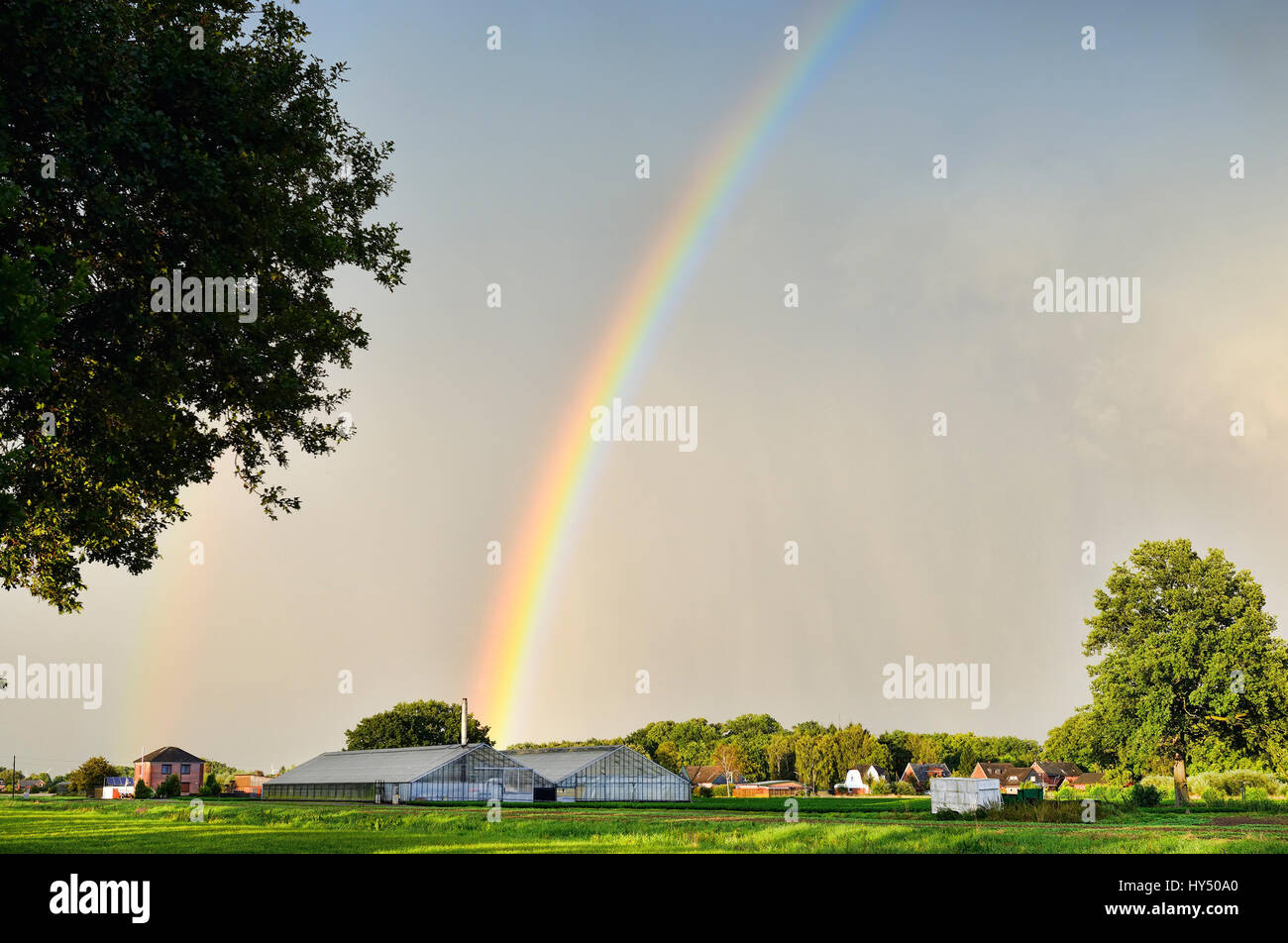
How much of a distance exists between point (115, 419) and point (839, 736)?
140 m

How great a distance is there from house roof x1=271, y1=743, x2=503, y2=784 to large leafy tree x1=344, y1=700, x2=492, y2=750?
91.8 ft

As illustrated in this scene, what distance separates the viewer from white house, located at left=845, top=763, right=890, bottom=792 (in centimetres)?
15138

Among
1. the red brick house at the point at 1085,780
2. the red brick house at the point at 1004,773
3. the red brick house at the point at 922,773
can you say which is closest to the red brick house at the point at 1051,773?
the red brick house at the point at 1085,780

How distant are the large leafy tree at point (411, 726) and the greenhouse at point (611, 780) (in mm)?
52698

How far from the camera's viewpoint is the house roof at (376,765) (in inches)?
3408

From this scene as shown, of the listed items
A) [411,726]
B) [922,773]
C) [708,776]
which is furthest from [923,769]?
[411,726]

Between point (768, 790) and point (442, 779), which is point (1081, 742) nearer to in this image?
point (442, 779)

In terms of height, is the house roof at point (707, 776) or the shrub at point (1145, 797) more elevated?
the shrub at point (1145, 797)

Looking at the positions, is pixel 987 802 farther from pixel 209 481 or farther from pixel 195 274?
pixel 195 274

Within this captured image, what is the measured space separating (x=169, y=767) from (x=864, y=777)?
103043 millimetres

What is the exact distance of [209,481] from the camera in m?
24.0

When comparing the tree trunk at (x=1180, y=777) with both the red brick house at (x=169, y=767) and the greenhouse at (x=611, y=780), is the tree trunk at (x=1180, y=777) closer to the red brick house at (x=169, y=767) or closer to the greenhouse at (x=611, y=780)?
the greenhouse at (x=611, y=780)

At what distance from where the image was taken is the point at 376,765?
3762 inches
